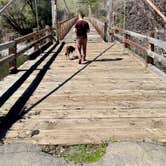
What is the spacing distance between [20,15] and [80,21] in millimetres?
39833

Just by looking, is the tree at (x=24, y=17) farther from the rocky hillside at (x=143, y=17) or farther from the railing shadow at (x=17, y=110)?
the railing shadow at (x=17, y=110)

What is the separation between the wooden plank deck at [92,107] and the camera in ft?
16.9

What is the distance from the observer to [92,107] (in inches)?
256

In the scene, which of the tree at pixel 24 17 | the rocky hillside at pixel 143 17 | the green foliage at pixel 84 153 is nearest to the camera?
the green foliage at pixel 84 153

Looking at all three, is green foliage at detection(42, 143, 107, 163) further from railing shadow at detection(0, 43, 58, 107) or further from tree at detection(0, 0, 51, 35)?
tree at detection(0, 0, 51, 35)

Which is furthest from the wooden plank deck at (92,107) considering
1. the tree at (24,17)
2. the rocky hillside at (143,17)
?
the tree at (24,17)

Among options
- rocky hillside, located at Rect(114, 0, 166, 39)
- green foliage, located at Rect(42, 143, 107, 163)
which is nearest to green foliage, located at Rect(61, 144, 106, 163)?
green foliage, located at Rect(42, 143, 107, 163)

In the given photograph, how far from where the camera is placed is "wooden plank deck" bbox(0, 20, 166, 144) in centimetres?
514

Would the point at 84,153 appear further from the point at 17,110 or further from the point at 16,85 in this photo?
the point at 16,85

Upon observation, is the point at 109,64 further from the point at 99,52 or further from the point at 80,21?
the point at 99,52

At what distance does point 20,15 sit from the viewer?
5009cm

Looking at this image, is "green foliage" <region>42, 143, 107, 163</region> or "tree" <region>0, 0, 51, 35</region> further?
"tree" <region>0, 0, 51, 35</region>

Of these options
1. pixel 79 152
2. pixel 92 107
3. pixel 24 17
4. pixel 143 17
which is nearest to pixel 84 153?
pixel 79 152

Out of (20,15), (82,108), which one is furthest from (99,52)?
(20,15)
